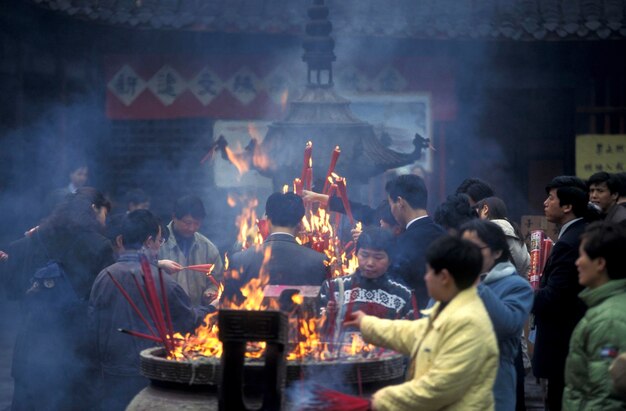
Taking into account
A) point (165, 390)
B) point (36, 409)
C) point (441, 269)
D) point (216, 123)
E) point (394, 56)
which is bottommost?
point (36, 409)

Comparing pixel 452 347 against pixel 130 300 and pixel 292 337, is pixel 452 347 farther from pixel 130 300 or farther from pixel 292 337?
pixel 130 300

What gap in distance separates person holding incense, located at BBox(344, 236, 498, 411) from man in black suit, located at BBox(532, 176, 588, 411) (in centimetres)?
207

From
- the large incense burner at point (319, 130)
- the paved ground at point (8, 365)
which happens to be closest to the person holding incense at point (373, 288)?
the large incense burner at point (319, 130)

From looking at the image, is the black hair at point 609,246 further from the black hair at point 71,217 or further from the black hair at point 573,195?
the black hair at point 71,217

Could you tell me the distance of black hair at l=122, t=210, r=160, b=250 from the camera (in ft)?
22.7

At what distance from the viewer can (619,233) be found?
5324 mm

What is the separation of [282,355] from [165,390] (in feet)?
3.04

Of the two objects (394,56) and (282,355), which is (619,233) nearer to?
(282,355)

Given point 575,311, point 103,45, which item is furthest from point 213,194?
point 575,311

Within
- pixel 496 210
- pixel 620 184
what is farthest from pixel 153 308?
pixel 620 184

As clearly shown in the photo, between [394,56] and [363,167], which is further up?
[394,56]

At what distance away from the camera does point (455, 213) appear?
748 centimetres

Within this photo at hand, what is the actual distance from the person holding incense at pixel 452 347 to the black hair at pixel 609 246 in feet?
2.64

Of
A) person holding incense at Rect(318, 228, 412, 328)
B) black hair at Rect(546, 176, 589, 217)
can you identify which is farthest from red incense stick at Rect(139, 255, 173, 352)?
black hair at Rect(546, 176, 589, 217)
